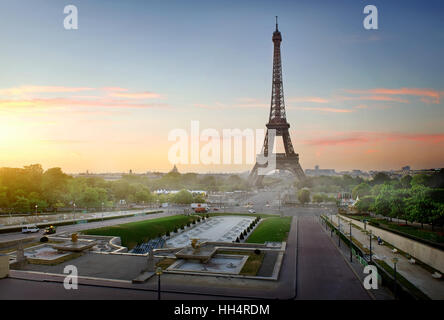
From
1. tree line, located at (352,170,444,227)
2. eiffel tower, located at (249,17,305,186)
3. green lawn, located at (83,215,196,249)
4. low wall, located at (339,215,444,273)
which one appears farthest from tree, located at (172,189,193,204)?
low wall, located at (339,215,444,273)

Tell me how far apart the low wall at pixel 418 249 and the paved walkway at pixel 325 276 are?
6.31 metres

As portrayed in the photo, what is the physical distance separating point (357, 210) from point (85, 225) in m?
49.8

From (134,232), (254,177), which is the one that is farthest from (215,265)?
(254,177)

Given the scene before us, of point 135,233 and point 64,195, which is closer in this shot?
point 135,233

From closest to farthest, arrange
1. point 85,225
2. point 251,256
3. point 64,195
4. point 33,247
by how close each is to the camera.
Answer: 1. point 251,256
2. point 33,247
3. point 85,225
4. point 64,195

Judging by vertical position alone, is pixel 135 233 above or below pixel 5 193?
below

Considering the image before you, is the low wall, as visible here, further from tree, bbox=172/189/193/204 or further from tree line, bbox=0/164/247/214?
tree, bbox=172/189/193/204

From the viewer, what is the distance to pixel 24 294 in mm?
17562

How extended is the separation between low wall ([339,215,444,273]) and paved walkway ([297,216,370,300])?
6.31 m

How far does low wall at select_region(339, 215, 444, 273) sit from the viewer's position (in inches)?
938

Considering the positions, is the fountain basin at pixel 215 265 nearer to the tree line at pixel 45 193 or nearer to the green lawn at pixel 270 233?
the green lawn at pixel 270 233

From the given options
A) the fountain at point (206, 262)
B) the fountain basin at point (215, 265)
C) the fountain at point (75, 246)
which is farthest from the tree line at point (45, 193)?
the fountain basin at point (215, 265)
